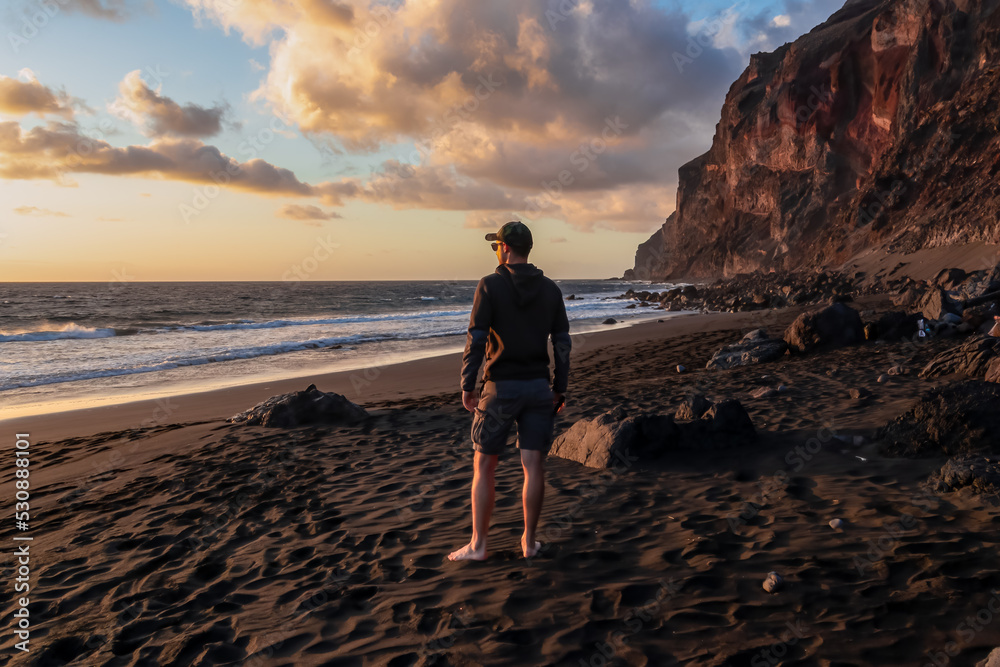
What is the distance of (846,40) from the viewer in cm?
4956

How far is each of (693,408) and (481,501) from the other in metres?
3.36

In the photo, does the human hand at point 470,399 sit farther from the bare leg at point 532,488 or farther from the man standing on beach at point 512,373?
the bare leg at point 532,488

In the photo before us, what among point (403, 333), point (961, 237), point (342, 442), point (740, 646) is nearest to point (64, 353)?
point (403, 333)

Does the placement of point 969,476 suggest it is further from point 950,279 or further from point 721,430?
point 950,279

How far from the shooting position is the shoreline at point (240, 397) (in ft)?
28.9

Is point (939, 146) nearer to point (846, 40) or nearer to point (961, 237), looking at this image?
point (961, 237)

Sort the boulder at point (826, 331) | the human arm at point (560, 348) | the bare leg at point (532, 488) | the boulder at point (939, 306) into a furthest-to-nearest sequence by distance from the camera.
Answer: the boulder at point (939, 306) → the boulder at point (826, 331) → the human arm at point (560, 348) → the bare leg at point (532, 488)

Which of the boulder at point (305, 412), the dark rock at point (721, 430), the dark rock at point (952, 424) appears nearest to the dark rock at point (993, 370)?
the dark rock at point (952, 424)

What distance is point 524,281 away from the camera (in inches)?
140

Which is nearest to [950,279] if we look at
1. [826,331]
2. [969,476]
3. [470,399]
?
[826,331]

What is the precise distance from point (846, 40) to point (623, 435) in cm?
6037

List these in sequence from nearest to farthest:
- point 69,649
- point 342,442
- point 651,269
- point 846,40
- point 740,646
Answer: point 740,646 → point 69,649 → point 342,442 → point 846,40 → point 651,269

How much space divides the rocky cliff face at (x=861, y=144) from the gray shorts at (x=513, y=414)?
82.9 ft

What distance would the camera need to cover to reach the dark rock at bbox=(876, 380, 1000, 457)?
4.66 m
